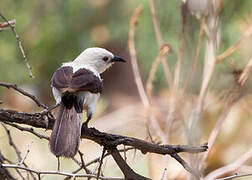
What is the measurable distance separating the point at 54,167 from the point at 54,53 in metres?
3.63

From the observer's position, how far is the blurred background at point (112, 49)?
3748 mm

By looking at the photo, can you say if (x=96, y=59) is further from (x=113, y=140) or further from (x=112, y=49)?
(x=112, y=49)

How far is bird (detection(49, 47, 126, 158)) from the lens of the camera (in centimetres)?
182

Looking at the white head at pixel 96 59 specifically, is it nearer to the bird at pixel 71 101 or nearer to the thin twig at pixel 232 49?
the bird at pixel 71 101

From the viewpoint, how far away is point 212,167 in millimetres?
4367

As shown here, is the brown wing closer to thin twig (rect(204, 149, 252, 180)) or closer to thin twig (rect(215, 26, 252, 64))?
thin twig (rect(215, 26, 252, 64))

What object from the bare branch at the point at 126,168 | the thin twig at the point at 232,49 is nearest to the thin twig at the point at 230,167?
the thin twig at the point at 232,49

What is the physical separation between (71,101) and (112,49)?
21.2ft

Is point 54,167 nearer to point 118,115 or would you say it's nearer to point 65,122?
point 65,122

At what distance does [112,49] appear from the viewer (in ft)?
28.1

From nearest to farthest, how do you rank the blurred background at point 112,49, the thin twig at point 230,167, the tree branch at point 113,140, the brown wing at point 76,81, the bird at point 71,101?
1. the tree branch at point 113,140
2. the bird at point 71,101
3. the brown wing at point 76,81
4. the thin twig at point 230,167
5. the blurred background at point 112,49

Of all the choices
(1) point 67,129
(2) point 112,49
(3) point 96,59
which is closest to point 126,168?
(1) point 67,129

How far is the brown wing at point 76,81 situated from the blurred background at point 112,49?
2.20 ft

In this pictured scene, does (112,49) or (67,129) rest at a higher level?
(112,49)
